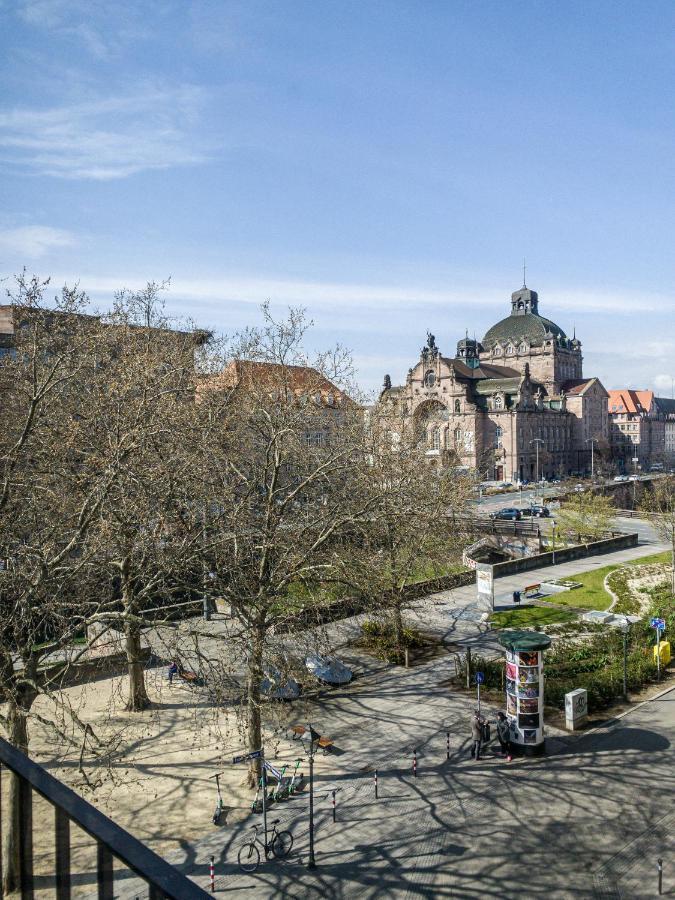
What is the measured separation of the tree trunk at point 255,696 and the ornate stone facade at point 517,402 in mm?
68658

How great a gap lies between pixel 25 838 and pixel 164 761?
50.7 ft

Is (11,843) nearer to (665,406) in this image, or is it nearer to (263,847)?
(263,847)

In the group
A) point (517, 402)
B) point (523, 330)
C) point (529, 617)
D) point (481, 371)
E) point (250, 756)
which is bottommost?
point (529, 617)

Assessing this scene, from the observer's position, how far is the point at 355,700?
20391 mm

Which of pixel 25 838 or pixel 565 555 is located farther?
pixel 565 555

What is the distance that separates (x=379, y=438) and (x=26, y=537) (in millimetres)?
13243

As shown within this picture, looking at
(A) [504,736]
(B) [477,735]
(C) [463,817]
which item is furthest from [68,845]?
(A) [504,736]

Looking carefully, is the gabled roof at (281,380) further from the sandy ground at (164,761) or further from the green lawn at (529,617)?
the green lawn at (529,617)

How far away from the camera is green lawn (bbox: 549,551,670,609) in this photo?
104ft

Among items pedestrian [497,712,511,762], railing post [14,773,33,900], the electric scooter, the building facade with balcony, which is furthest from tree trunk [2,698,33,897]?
the building facade with balcony

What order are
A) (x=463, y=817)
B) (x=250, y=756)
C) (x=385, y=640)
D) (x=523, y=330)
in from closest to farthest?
(x=463, y=817)
(x=250, y=756)
(x=385, y=640)
(x=523, y=330)

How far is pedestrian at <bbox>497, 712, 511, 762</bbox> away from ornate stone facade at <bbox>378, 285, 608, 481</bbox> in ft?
217

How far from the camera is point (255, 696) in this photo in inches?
575

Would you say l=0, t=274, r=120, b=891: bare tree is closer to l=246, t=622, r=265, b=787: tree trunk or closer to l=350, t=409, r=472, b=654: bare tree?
l=246, t=622, r=265, b=787: tree trunk
